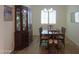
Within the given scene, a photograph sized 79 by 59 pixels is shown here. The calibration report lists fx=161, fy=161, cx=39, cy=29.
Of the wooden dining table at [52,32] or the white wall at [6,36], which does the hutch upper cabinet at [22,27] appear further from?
the wooden dining table at [52,32]

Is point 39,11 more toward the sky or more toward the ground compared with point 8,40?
more toward the sky

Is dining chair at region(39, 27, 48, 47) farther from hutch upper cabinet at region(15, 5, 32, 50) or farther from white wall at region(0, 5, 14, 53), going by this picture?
white wall at region(0, 5, 14, 53)

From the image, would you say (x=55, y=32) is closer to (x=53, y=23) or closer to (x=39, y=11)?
(x=53, y=23)

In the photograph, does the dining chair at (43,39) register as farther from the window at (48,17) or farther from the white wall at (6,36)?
the white wall at (6,36)

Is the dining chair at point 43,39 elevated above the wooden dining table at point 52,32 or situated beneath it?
situated beneath

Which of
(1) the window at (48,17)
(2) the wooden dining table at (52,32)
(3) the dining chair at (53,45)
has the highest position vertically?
(1) the window at (48,17)

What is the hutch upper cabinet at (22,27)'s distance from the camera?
2.48 meters

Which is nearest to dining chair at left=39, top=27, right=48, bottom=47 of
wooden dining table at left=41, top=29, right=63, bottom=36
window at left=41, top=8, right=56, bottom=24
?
wooden dining table at left=41, top=29, right=63, bottom=36

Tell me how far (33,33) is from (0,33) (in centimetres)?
50

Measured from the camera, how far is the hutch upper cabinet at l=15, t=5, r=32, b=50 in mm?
2479

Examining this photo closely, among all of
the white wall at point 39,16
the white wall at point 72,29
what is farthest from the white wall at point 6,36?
the white wall at point 72,29

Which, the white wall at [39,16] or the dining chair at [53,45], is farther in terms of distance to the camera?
the dining chair at [53,45]

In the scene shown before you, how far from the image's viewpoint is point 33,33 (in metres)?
2.49
